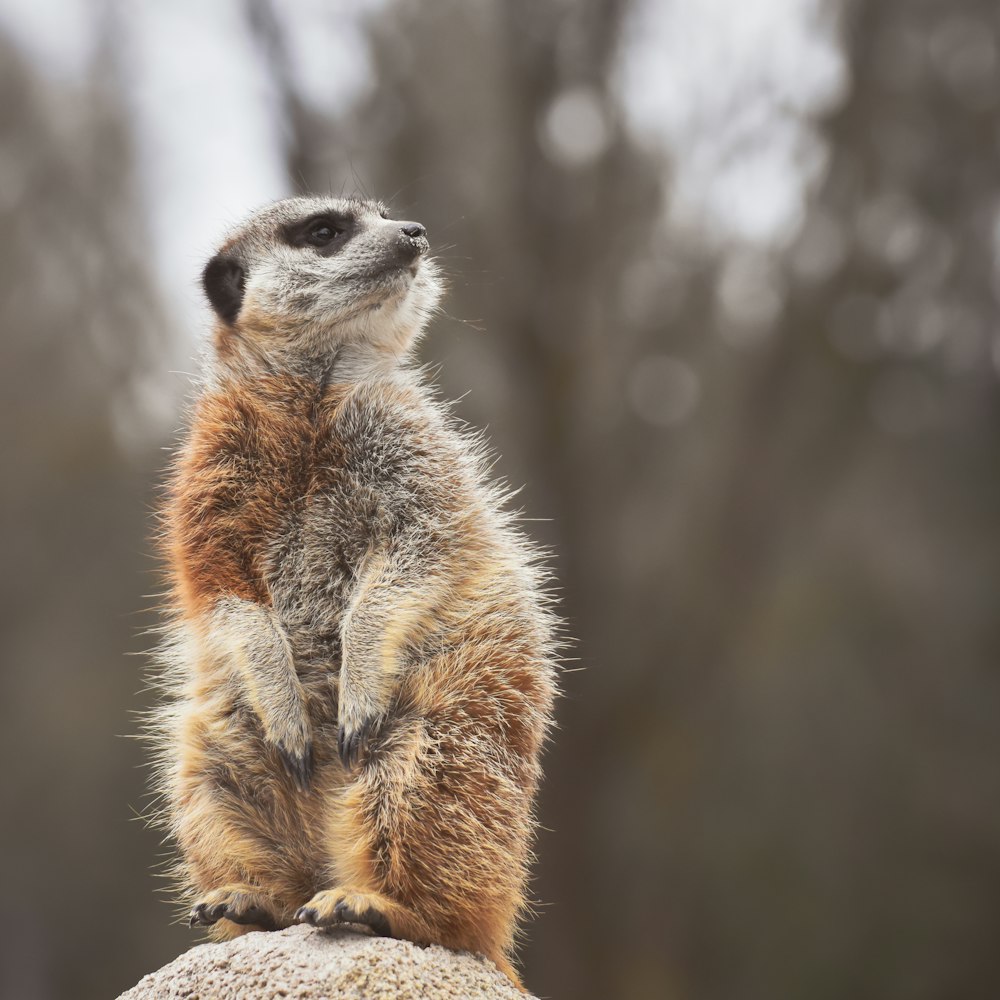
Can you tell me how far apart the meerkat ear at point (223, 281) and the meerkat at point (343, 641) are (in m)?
0.05

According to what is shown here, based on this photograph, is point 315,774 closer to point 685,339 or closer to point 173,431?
point 173,431

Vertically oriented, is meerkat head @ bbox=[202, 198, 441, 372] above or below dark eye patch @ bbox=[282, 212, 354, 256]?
below

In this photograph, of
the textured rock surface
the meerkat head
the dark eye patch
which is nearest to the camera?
the textured rock surface

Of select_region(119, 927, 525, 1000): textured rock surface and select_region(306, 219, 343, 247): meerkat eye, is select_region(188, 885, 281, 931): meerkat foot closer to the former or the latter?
select_region(119, 927, 525, 1000): textured rock surface

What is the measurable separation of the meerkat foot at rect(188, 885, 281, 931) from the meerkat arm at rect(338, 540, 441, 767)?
33 cm

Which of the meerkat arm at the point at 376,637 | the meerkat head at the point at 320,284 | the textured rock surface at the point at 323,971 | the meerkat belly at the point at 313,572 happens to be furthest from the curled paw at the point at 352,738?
the meerkat head at the point at 320,284

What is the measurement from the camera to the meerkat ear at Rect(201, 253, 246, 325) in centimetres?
258

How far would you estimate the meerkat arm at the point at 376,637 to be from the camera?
81.4 inches

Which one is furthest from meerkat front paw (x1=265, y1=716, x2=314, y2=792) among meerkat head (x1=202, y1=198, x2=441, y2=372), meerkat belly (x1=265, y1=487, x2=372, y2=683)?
meerkat head (x1=202, y1=198, x2=441, y2=372)

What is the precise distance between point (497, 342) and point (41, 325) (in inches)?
180

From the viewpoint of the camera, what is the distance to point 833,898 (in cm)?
959

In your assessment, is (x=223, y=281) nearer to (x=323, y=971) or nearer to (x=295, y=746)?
(x=295, y=746)

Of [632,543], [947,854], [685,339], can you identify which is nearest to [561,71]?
[685,339]

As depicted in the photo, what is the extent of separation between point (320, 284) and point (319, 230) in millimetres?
200
